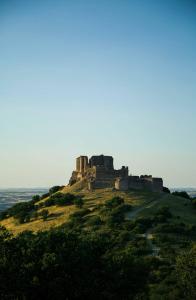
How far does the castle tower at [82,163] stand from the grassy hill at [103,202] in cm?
911

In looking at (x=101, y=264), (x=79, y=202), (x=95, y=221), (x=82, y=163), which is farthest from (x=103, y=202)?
(x=101, y=264)

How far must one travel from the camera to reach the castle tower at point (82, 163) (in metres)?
121

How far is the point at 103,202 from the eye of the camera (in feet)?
326

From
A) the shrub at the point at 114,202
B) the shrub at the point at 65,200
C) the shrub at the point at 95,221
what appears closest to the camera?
the shrub at the point at 95,221

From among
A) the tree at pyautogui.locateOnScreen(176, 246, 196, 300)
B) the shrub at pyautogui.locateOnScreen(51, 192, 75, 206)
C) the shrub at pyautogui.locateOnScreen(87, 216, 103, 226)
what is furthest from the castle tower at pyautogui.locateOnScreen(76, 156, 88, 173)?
the tree at pyautogui.locateOnScreen(176, 246, 196, 300)

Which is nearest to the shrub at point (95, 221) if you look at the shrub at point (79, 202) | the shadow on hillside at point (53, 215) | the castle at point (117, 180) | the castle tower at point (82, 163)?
the shadow on hillside at point (53, 215)

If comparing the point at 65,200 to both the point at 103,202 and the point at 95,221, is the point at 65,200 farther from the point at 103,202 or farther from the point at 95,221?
the point at 95,221

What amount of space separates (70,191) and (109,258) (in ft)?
216

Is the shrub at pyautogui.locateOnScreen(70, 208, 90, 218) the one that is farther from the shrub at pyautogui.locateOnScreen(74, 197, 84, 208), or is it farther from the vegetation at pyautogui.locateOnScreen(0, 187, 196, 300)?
the vegetation at pyautogui.locateOnScreen(0, 187, 196, 300)

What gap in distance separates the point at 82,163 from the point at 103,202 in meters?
24.2

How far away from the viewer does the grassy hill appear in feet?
296

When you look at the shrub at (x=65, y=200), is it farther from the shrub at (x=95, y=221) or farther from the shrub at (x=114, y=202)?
the shrub at (x=95, y=221)

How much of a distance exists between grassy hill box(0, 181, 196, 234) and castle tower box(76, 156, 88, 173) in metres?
9.11

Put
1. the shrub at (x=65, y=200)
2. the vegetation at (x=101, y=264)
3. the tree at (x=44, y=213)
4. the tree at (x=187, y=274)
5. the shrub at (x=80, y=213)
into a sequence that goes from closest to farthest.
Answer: the vegetation at (x=101, y=264)
the tree at (x=187, y=274)
the shrub at (x=80, y=213)
the tree at (x=44, y=213)
the shrub at (x=65, y=200)
